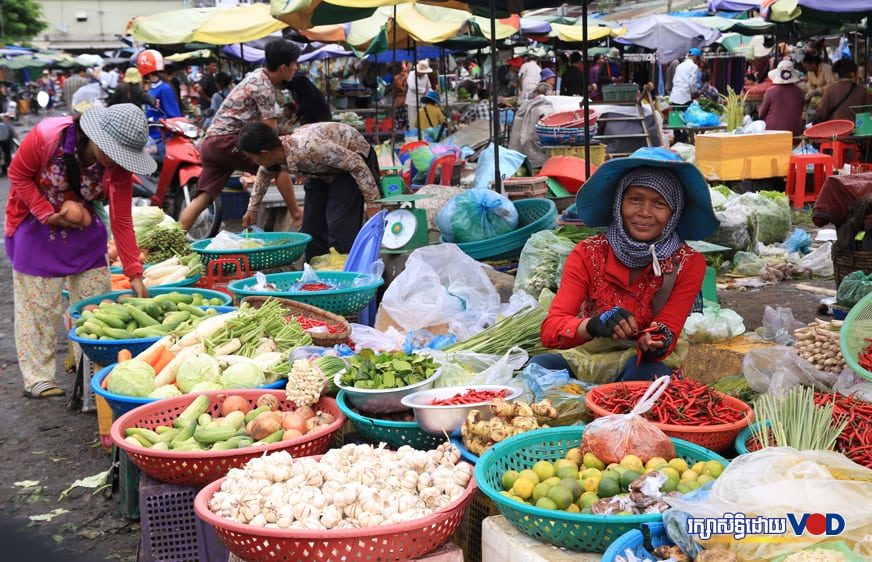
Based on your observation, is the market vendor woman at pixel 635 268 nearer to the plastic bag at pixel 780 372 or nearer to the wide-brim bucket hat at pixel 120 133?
the plastic bag at pixel 780 372

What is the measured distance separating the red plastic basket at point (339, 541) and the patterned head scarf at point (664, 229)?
132 centimetres

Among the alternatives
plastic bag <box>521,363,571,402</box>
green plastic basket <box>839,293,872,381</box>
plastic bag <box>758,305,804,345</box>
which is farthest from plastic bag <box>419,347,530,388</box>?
plastic bag <box>758,305,804,345</box>

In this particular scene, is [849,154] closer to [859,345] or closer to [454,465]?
[859,345]

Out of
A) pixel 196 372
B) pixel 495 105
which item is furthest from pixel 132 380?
pixel 495 105

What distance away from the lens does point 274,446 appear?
9.69ft

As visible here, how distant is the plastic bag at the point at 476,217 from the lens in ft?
19.0

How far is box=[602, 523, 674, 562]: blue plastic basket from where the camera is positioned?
6.87 ft

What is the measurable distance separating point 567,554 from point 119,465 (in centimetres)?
239

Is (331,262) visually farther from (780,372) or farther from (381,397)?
(780,372)

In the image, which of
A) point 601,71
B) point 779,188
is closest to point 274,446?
point 779,188

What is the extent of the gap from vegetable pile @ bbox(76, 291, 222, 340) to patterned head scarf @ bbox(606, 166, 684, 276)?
218cm

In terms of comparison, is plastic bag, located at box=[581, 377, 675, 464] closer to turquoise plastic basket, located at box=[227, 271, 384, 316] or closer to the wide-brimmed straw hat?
turquoise plastic basket, located at box=[227, 271, 384, 316]

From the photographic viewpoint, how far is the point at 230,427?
319 centimetres

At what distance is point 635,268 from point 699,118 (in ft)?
43.2
